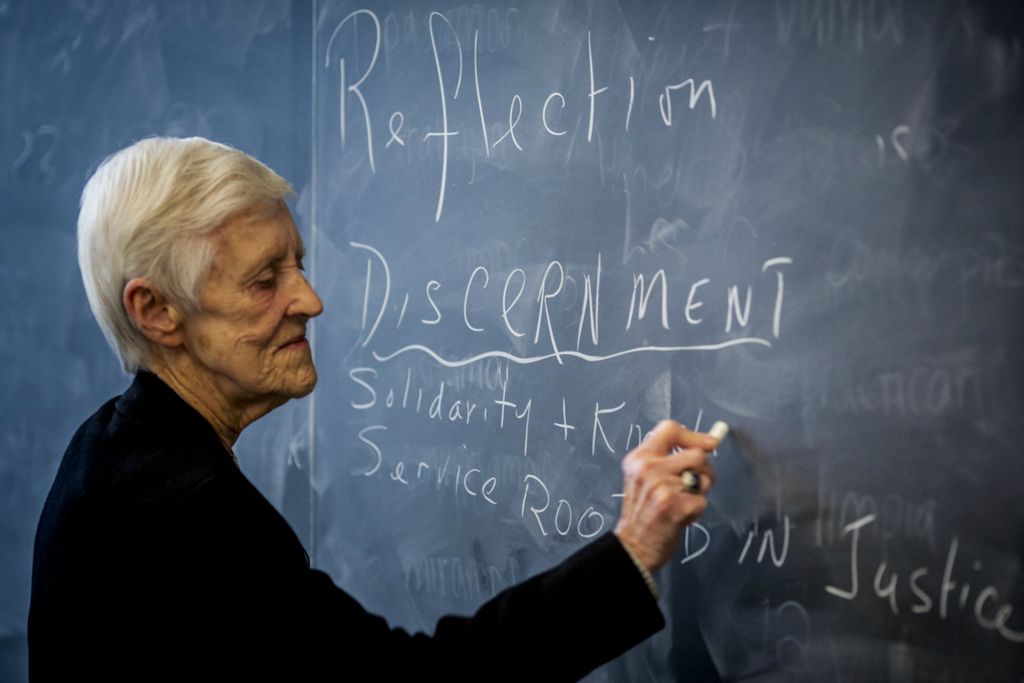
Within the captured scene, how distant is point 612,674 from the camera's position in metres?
1.82

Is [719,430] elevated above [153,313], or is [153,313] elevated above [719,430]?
[153,313]

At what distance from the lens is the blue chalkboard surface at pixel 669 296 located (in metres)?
1.39

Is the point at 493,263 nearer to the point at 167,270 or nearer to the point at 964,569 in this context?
the point at 167,270

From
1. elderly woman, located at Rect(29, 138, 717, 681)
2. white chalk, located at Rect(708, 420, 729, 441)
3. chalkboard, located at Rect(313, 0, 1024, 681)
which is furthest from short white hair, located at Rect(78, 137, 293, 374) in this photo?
white chalk, located at Rect(708, 420, 729, 441)

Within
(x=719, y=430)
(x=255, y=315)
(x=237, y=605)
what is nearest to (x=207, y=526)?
(x=237, y=605)

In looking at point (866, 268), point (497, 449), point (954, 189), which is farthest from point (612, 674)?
point (954, 189)

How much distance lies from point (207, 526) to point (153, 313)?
33 cm

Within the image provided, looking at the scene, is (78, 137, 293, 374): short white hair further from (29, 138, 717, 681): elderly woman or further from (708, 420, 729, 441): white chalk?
(708, 420, 729, 441): white chalk

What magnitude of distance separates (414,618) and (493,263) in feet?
2.40

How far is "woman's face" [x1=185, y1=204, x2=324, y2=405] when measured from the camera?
4.81 feet

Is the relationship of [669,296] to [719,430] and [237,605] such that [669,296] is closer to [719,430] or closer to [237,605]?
[719,430]

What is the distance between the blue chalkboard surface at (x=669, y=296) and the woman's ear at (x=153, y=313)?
2.11 ft

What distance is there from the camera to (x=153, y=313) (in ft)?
4.82

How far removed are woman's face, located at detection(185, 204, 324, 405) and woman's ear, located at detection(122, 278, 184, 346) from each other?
2 cm
